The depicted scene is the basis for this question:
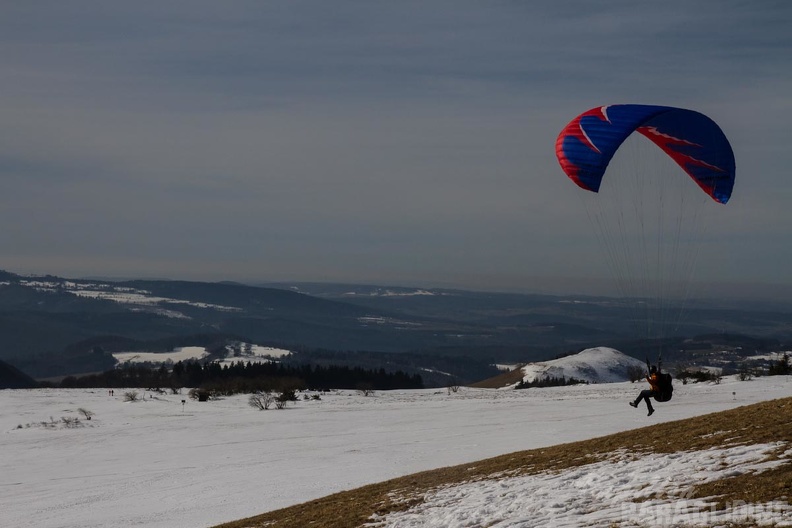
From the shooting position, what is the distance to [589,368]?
137 m

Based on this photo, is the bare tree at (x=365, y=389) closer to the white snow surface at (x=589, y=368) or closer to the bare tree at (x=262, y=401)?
the bare tree at (x=262, y=401)

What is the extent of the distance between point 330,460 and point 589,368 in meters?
109

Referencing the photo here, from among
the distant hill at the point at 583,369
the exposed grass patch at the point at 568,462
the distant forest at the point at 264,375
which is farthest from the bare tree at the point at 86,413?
the distant hill at the point at 583,369

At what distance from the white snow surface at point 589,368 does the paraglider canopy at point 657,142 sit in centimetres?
10463

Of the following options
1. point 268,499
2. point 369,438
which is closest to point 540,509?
point 268,499

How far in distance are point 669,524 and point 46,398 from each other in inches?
3031

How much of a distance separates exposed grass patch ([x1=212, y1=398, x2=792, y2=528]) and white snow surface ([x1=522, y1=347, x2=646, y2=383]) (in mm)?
106978

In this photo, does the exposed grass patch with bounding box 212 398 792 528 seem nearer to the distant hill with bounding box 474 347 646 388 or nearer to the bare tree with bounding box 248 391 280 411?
the bare tree with bounding box 248 391 280 411

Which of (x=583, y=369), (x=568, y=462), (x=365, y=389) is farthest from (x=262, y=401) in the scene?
(x=583, y=369)

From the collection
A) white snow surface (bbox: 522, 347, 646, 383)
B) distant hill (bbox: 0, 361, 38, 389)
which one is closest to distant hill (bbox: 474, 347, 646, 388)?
white snow surface (bbox: 522, 347, 646, 383)

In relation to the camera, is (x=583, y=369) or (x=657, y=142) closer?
(x=657, y=142)

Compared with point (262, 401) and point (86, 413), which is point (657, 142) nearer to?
point (86, 413)

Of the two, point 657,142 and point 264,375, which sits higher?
point 657,142

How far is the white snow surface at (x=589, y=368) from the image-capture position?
131500 mm
